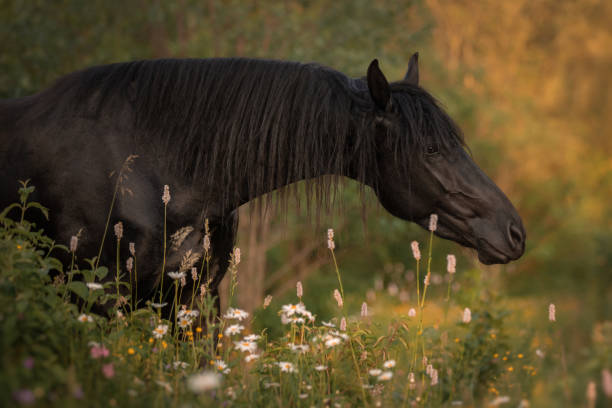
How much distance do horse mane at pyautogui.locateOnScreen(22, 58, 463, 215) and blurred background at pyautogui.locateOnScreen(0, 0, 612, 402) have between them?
0.99 ft

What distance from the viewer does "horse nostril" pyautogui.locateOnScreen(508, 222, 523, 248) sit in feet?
11.3

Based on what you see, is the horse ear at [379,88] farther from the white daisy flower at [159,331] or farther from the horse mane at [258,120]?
the white daisy flower at [159,331]

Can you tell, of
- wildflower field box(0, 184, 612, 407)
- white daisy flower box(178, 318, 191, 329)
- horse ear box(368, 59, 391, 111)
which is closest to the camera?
wildflower field box(0, 184, 612, 407)

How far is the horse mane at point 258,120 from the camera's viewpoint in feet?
11.6

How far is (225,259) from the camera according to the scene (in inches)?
154

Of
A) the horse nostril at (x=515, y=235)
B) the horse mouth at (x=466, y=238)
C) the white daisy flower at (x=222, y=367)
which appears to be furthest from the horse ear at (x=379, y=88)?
the white daisy flower at (x=222, y=367)

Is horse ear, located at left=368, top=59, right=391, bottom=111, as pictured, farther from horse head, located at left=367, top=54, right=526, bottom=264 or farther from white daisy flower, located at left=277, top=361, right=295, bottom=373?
white daisy flower, located at left=277, top=361, right=295, bottom=373

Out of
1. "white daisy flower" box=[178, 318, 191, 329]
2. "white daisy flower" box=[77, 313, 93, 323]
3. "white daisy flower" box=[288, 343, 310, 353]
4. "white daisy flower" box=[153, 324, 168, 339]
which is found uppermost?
"white daisy flower" box=[77, 313, 93, 323]

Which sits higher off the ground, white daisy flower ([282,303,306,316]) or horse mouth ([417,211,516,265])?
horse mouth ([417,211,516,265])

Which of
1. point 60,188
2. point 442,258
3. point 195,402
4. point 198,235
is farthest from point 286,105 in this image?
point 442,258

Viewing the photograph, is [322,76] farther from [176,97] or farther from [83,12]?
[83,12]

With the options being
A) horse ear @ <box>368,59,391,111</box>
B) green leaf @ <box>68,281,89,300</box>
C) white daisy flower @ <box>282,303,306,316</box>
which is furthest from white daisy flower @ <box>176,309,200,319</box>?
horse ear @ <box>368,59,391,111</box>

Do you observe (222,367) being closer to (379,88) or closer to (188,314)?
(188,314)

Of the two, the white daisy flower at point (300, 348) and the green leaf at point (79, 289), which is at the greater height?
the green leaf at point (79, 289)
